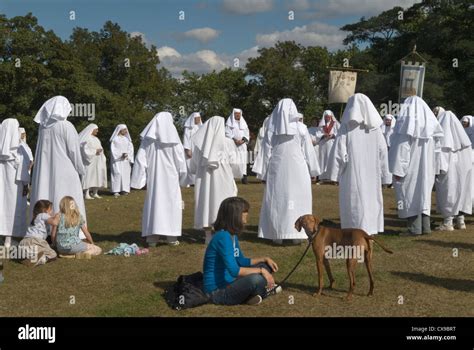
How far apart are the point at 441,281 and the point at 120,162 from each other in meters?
13.6

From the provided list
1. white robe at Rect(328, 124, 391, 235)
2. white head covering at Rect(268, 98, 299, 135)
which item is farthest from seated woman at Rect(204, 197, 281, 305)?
white head covering at Rect(268, 98, 299, 135)

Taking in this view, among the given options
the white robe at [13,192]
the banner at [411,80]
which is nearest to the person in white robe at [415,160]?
the white robe at [13,192]

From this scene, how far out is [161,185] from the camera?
10.7 metres

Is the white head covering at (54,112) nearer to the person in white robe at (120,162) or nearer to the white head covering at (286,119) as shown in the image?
Answer: the white head covering at (286,119)

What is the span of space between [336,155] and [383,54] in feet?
107

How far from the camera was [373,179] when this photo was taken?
1076cm

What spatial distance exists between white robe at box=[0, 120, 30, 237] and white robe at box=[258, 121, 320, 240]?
393cm

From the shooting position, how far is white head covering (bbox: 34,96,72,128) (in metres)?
10.3

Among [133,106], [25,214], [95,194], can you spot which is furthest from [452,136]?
[133,106]

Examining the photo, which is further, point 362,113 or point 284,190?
point 284,190

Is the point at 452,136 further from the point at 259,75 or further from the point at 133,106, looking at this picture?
the point at 259,75

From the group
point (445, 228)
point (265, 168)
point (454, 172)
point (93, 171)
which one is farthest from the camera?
point (93, 171)

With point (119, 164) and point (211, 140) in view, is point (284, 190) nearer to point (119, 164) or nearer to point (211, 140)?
point (211, 140)

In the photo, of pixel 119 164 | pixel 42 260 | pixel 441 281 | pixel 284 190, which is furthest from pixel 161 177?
pixel 119 164
